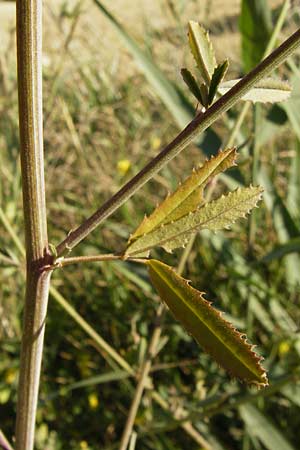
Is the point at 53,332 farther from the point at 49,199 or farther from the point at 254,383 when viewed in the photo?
the point at 254,383

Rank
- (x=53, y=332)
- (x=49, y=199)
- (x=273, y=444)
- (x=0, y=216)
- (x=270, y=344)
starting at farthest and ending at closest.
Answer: (x=49, y=199), (x=53, y=332), (x=270, y=344), (x=273, y=444), (x=0, y=216)

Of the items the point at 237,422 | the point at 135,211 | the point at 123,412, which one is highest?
the point at 135,211

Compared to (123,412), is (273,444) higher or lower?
lower

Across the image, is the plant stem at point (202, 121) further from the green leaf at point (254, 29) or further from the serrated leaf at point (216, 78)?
the green leaf at point (254, 29)

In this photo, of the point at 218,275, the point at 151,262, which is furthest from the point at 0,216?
the point at 218,275

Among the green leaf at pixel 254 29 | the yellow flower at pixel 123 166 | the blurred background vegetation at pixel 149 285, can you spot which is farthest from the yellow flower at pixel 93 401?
the green leaf at pixel 254 29

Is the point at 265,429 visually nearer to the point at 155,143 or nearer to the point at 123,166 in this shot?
the point at 123,166
